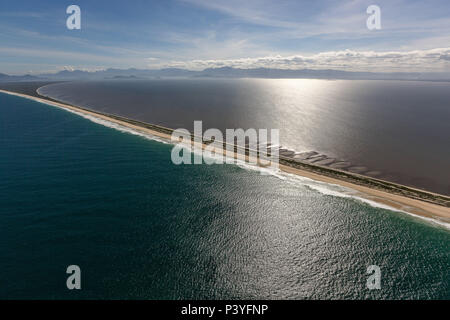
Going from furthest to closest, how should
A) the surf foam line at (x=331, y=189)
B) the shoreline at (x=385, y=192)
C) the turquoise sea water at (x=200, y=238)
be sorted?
the shoreline at (x=385, y=192) → the surf foam line at (x=331, y=189) → the turquoise sea water at (x=200, y=238)

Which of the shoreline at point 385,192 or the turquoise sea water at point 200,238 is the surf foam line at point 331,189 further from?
the turquoise sea water at point 200,238

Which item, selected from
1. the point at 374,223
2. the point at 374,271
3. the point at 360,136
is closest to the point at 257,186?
the point at 374,223

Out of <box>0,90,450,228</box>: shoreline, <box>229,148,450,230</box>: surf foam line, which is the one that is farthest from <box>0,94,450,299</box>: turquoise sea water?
<box>0,90,450,228</box>: shoreline

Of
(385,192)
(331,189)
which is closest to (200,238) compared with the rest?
(331,189)

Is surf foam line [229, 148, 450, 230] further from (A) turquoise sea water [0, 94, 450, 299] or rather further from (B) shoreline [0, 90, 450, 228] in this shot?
(A) turquoise sea water [0, 94, 450, 299]

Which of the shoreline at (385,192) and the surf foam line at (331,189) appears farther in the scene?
the shoreline at (385,192)

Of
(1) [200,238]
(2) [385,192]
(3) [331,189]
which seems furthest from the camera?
(3) [331,189]

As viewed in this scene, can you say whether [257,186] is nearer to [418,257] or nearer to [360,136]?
[418,257]

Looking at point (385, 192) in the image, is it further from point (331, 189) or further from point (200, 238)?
point (200, 238)

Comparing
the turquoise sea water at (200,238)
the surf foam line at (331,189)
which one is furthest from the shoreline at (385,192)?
the turquoise sea water at (200,238)

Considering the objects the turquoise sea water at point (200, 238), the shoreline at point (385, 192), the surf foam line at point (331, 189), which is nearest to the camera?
the turquoise sea water at point (200, 238)
